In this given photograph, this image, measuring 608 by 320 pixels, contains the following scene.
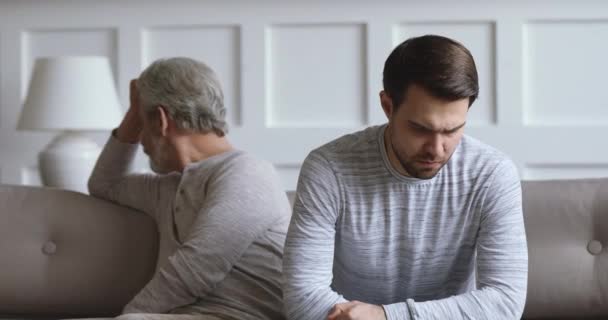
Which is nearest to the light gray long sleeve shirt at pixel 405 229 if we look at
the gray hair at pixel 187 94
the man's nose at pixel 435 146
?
the man's nose at pixel 435 146

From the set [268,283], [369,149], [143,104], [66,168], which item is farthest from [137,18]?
[369,149]

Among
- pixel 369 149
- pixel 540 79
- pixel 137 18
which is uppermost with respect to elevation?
pixel 137 18

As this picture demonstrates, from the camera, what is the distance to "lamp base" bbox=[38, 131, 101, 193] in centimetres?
293

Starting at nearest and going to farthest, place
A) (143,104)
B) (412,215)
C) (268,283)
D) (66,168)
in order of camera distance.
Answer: (412,215) < (268,283) < (143,104) < (66,168)

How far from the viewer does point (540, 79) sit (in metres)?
3.02

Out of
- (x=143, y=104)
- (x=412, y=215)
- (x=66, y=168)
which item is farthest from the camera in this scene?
(x=66, y=168)

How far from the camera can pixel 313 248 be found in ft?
5.39

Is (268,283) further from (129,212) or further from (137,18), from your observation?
(137,18)

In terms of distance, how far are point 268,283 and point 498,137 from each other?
1308 mm

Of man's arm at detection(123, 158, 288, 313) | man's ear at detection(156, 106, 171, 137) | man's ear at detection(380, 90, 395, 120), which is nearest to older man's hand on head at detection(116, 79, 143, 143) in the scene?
man's ear at detection(156, 106, 171, 137)

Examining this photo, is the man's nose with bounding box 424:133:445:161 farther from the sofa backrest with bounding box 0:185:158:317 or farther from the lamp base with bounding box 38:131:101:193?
the lamp base with bounding box 38:131:101:193

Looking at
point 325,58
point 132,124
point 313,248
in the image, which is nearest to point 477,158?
point 313,248

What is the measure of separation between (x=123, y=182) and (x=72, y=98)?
782mm

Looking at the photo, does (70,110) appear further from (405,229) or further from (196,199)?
(405,229)
